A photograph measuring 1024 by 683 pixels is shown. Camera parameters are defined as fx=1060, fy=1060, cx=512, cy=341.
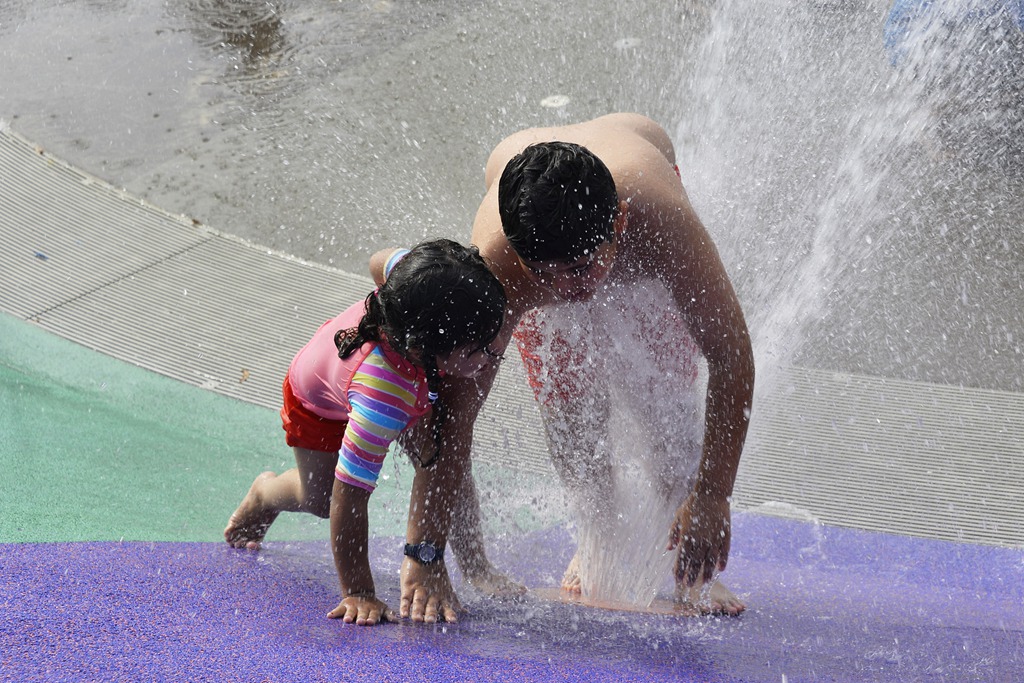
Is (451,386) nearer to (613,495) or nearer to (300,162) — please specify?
(613,495)

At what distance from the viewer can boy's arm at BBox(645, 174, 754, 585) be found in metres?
2.38

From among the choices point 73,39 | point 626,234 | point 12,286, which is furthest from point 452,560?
point 73,39

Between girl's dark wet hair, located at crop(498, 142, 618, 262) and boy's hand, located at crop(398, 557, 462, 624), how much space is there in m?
0.77

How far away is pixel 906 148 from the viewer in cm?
582

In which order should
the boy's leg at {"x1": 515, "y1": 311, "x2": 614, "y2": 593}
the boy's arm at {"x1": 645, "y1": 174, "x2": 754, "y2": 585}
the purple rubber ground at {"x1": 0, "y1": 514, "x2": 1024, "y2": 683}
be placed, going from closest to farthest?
the purple rubber ground at {"x1": 0, "y1": 514, "x2": 1024, "y2": 683} < the boy's arm at {"x1": 645, "y1": 174, "x2": 754, "y2": 585} < the boy's leg at {"x1": 515, "y1": 311, "x2": 614, "y2": 593}

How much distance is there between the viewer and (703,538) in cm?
248

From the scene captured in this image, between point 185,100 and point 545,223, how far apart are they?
475 cm

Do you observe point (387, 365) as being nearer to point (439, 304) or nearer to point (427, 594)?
point (439, 304)

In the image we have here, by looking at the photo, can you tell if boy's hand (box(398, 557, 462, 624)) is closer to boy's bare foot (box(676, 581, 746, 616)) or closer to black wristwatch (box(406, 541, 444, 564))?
black wristwatch (box(406, 541, 444, 564))

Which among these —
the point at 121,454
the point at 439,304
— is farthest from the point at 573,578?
the point at 121,454

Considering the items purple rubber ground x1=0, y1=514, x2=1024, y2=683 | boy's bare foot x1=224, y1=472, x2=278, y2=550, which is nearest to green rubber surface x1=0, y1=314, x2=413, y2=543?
boy's bare foot x1=224, y1=472, x2=278, y2=550

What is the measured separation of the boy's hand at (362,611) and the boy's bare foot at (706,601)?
2.58 ft

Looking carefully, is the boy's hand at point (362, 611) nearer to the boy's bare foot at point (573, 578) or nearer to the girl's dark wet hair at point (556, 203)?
the boy's bare foot at point (573, 578)

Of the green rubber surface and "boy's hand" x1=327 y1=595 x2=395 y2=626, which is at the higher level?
the green rubber surface
